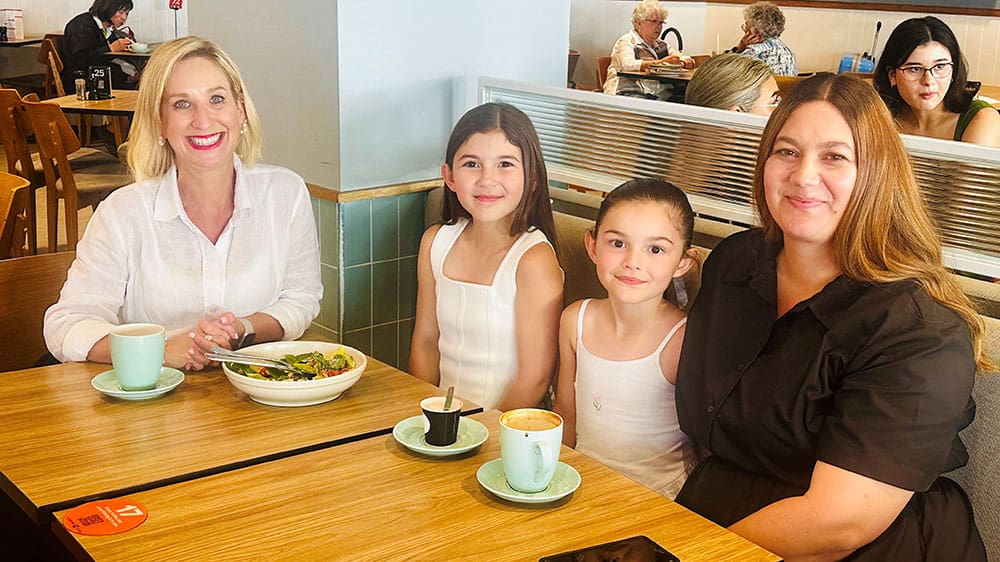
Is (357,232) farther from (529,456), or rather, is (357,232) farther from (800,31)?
(800,31)

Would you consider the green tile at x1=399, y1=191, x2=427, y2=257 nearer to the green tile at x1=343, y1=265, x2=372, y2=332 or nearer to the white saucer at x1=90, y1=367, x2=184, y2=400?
the green tile at x1=343, y1=265, x2=372, y2=332

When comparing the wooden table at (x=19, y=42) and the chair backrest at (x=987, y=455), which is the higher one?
the wooden table at (x=19, y=42)

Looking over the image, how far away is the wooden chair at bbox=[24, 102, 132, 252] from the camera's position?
5098mm

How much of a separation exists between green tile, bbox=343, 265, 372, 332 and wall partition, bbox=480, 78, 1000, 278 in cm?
63

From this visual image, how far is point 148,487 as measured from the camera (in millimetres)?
1510

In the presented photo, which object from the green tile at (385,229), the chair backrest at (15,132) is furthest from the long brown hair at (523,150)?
the chair backrest at (15,132)

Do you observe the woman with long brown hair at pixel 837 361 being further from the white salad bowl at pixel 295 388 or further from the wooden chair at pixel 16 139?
the wooden chair at pixel 16 139

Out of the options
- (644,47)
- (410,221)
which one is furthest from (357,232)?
(644,47)

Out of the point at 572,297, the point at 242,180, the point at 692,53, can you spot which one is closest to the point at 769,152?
the point at 572,297

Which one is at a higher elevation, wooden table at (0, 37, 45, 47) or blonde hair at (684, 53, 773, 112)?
blonde hair at (684, 53, 773, 112)

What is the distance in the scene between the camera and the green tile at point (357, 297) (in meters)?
3.02

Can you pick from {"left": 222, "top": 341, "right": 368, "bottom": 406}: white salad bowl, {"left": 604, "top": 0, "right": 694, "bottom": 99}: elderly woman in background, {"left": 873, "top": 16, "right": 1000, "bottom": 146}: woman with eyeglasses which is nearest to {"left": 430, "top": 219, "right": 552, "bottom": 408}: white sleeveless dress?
{"left": 222, "top": 341, "right": 368, "bottom": 406}: white salad bowl

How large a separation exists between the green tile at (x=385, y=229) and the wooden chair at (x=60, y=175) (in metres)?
2.39

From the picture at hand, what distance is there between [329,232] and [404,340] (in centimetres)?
42
